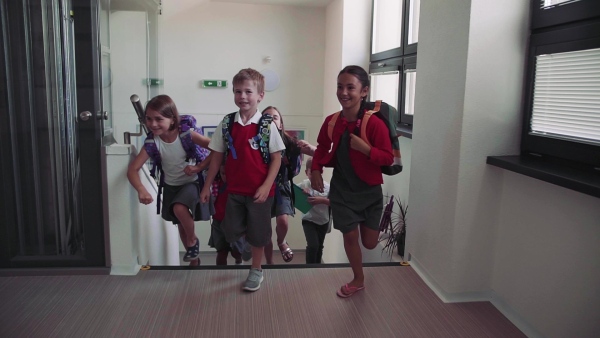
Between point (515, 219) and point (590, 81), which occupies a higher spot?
point (590, 81)

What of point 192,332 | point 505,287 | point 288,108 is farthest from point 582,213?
point 288,108

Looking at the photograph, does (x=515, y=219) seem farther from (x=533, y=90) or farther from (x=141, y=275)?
(x=141, y=275)

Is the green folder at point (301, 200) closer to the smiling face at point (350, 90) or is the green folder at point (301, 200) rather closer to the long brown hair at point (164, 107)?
the long brown hair at point (164, 107)

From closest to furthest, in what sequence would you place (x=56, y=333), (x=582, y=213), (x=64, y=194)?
(x=582, y=213), (x=56, y=333), (x=64, y=194)


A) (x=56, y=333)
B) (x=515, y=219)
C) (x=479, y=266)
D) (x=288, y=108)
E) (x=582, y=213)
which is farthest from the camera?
(x=288, y=108)

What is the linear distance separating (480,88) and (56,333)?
2209 millimetres

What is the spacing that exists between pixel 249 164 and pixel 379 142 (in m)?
0.66

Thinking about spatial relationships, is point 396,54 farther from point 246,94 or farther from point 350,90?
point 246,94

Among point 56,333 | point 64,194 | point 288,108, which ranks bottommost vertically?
point 56,333

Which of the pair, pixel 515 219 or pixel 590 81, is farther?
pixel 515 219

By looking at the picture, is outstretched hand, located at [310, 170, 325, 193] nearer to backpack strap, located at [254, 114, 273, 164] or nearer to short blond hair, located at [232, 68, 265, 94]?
backpack strap, located at [254, 114, 273, 164]

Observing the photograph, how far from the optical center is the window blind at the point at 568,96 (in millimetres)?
1839

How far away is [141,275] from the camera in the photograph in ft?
8.54

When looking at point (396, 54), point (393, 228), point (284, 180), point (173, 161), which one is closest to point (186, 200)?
point (173, 161)
